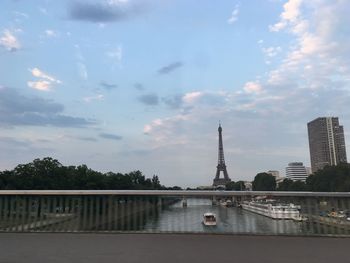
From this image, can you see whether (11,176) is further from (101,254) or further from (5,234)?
(101,254)

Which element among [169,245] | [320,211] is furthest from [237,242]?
[320,211]

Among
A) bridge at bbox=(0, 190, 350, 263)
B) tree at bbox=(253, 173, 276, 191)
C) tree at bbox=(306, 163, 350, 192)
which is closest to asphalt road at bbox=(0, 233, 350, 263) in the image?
bridge at bbox=(0, 190, 350, 263)

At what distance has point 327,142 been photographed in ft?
398

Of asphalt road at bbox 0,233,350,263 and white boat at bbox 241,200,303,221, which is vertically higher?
white boat at bbox 241,200,303,221

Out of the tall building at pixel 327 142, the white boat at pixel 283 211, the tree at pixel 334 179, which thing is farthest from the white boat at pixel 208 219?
the tall building at pixel 327 142

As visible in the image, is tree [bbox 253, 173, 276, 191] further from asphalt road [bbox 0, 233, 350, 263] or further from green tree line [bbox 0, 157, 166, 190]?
asphalt road [bbox 0, 233, 350, 263]

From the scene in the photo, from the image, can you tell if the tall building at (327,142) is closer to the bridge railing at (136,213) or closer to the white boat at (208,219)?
the white boat at (208,219)

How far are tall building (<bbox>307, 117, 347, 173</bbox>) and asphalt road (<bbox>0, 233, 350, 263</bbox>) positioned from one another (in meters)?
117

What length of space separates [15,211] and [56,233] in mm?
1251

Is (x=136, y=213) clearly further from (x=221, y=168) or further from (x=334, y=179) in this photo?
(x=221, y=168)

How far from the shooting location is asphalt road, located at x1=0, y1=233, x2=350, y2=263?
20.8ft

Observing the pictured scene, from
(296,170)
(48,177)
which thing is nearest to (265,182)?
(296,170)

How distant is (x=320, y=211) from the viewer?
9.01 metres

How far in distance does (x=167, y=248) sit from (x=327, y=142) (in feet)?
401
